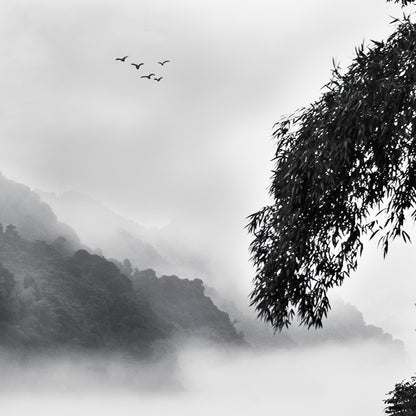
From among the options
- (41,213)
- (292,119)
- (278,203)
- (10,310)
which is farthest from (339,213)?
(41,213)

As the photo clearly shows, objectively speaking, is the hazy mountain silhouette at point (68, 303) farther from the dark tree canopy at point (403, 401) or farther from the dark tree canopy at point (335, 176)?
the dark tree canopy at point (335, 176)

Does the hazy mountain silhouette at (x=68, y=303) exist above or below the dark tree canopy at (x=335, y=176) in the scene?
above

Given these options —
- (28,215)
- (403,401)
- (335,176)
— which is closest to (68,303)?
(28,215)

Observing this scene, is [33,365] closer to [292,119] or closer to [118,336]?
[118,336]

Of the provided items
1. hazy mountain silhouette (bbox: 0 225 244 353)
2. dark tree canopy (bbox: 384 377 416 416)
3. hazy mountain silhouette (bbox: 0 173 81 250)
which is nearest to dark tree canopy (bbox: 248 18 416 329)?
dark tree canopy (bbox: 384 377 416 416)

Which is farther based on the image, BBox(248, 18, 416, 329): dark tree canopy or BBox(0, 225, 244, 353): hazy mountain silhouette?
BBox(0, 225, 244, 353): hazy mountain silhouette

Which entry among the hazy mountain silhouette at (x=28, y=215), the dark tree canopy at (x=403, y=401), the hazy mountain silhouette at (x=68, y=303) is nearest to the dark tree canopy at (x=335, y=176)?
the dark tree canopy at (x=403, y=401)

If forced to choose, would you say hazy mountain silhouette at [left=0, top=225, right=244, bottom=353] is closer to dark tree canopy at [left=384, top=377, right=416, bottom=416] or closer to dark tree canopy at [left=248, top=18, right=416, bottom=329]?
dark tree canopy at [left=384, top=377, right=416, bottom=416]

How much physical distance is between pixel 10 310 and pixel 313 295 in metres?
118

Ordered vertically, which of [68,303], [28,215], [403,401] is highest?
[28,215]

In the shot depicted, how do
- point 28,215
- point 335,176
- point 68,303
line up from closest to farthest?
point 335,176 → point 68,303 → point 28,215

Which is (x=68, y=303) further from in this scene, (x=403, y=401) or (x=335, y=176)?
(x=335, y=176)

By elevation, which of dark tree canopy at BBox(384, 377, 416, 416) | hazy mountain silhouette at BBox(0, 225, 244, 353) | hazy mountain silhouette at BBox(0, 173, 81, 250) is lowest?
dark tree canopy at BBox(384, 377, 416, 416)

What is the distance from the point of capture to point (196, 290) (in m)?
189
